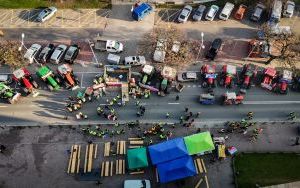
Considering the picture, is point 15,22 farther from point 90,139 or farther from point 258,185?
point 258,185

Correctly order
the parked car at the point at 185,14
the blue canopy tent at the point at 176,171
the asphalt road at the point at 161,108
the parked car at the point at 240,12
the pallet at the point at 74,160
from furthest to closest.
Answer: the parked car at the point at 240,12
the parked car at the point at 185,14
the asphalt road at the point at 161,108
the pallet at the point at 74,160
the blue canopy tent at the point at 176,171

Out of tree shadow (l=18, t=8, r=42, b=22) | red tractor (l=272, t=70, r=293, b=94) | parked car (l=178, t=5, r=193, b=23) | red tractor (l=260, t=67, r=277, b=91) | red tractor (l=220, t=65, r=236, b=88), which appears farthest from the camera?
tree shadow (l=18, t=8, r=42, b=22)

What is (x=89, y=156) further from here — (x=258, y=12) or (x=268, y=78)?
(x=258, y=12)

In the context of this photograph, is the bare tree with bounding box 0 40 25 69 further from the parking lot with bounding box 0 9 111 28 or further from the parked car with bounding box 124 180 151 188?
the parked car with bounding box 124 180 151 188

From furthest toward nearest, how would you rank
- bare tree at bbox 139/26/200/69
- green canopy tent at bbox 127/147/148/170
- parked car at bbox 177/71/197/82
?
bare tree at bbox 139/26/200/69 < parked car at bbox 177/71/197/82 < green canopy tent at bbox 127/147/148/170

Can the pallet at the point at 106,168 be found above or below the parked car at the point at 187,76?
below

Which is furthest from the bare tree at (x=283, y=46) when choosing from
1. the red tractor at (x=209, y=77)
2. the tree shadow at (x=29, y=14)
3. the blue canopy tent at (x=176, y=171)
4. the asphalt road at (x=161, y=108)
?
the tree shadow at (x=29, y=14)

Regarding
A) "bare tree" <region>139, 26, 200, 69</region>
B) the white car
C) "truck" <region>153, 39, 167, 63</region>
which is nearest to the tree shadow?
→ the white car

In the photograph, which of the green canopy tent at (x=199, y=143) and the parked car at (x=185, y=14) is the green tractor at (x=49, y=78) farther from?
the parked car at (x=185, y=14)
